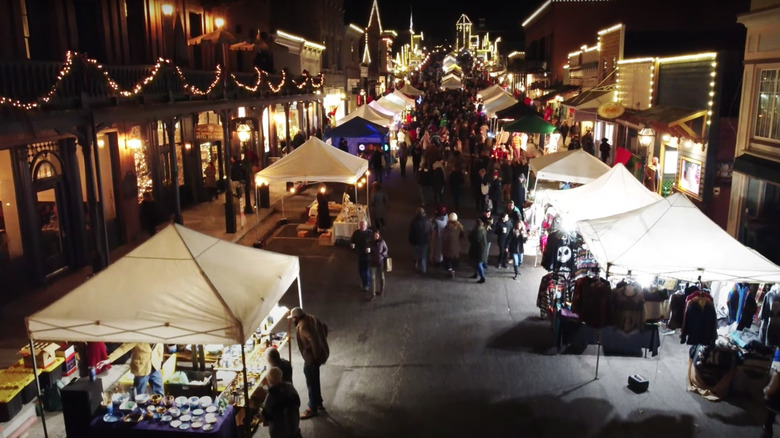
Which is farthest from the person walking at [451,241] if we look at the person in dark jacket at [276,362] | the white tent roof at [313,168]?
the person in dark jacket at [276,362]

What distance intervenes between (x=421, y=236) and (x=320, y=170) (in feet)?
11.4

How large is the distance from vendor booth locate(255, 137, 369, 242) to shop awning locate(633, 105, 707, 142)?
8.22 metres

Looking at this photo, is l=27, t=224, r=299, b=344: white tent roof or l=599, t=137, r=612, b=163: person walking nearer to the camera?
l=27, t=224, r=299, b=344: white tent roof

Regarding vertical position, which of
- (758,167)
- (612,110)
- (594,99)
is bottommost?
(758,167)

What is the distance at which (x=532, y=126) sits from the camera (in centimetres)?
2269

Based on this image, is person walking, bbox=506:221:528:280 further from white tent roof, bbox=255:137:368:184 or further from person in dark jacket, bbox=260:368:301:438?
person in dark jacket, bbox=260:368:301:438

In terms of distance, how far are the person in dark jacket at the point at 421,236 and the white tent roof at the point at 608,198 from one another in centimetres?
285

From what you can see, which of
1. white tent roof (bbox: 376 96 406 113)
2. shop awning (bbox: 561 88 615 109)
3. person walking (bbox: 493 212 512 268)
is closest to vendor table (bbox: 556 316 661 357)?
person walking (bbox: 493 212 512 268)

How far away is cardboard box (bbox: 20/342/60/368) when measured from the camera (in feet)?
27.2

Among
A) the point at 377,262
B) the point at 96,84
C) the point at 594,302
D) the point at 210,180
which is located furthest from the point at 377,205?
the point at 594,302

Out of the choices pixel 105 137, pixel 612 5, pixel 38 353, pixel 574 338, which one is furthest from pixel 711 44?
pixel 38 353

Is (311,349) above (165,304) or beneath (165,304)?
beneath

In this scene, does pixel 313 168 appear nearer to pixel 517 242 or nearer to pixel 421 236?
pixel 421 236

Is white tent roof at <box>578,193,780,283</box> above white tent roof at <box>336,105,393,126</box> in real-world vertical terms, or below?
below
